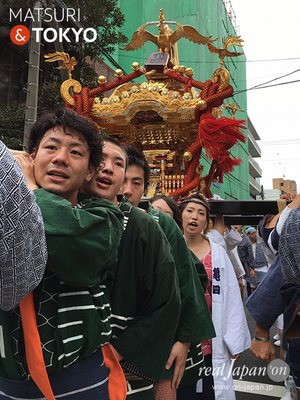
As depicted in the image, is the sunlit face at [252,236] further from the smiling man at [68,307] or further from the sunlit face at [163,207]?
the smiling man at [68,307]

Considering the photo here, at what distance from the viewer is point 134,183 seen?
2051 millimetres

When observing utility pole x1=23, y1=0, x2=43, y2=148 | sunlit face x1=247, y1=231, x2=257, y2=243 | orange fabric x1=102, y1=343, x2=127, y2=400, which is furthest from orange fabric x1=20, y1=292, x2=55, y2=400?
sunlit face x1=247, y1=231, x2=257, y2=243

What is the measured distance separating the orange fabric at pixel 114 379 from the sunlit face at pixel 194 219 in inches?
71.3

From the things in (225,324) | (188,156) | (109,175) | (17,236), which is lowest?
(225,324)

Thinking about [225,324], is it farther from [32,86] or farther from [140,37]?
[140,37]

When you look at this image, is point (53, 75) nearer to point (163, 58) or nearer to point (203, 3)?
point (163, 58)

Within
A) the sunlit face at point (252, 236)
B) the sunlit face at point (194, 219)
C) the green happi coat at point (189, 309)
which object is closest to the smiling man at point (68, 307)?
the green happi coat at point (189, 309)

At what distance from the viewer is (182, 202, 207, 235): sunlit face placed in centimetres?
282

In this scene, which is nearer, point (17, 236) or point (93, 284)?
point (17, 236)

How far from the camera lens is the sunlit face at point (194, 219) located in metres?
2.82

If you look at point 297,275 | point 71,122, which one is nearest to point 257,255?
point 297,275

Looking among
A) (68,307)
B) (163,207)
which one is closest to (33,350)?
(68,307)

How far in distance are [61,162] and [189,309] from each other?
91cm

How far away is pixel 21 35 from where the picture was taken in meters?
7.61
